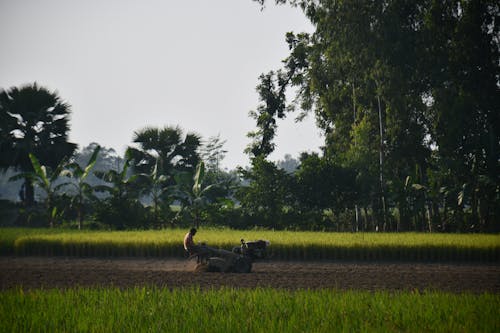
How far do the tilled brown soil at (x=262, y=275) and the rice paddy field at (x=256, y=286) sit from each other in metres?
0.03

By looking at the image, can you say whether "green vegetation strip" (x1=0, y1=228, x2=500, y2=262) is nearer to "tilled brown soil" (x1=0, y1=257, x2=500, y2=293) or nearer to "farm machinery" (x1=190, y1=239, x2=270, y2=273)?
"tilled brown soil" (x1=0, y1=257, x2=500, y2=293)

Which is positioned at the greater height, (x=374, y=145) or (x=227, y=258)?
(x=374, y=145)

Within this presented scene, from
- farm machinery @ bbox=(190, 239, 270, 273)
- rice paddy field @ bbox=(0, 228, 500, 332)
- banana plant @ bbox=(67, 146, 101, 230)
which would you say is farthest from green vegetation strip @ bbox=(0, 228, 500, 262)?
banana plant @ bbox=(67, 146, 101, 230)

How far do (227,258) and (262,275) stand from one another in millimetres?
1213

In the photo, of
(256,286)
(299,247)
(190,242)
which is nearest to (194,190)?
(299,247)

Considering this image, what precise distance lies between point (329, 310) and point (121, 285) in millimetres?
5736

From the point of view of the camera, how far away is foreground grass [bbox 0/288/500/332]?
7.85m

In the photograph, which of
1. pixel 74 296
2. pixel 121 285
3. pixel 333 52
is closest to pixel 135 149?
pixel 333 52

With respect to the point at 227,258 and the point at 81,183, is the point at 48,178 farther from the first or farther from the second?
the point at 227,258

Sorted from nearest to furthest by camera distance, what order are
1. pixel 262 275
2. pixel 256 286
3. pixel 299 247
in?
pixel 256 286
pixel 262 275
pixel 299 247

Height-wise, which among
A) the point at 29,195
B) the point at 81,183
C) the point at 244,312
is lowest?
the point at 244,312

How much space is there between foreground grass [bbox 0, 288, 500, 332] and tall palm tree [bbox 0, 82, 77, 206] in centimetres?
2425

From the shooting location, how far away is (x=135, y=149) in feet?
108

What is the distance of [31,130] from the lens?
33469 millimetres
